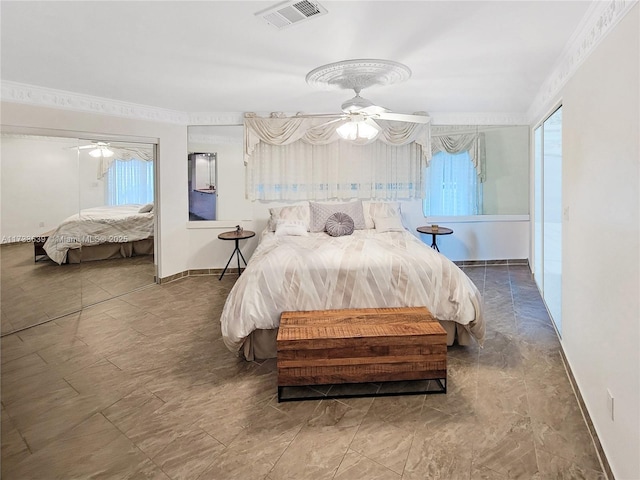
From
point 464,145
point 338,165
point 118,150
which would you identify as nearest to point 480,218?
point 464,145

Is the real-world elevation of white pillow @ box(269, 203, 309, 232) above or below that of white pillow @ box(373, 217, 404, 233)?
above

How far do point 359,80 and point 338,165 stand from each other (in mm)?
2176

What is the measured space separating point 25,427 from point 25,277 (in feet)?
7.01

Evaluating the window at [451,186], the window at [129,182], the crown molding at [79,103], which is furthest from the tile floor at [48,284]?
the window at [451,186]

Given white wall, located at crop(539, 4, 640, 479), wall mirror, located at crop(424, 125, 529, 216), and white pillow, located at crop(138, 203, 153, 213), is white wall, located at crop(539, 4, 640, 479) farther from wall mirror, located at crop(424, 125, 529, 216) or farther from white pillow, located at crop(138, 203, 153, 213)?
white pillow, located at crop(138, 203, 153, 213)

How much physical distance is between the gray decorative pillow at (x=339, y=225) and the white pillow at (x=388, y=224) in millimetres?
372

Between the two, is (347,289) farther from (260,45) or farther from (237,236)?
(237,236)

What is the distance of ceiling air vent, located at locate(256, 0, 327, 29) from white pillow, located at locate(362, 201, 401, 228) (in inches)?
111

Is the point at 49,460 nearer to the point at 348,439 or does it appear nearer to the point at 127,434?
the point at 127,434

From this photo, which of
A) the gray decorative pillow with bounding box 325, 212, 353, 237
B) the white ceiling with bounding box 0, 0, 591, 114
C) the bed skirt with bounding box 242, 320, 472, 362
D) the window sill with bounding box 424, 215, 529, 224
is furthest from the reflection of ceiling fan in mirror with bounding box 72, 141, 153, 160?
the window sill with bounding box 424, 215, 529, 224

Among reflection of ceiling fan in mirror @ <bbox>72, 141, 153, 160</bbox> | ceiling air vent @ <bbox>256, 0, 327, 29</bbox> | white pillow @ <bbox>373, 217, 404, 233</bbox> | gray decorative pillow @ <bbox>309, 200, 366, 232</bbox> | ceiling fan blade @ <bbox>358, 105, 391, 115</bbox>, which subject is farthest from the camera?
gray decorative pillow @ <bbox>309, 200, 366, 232</bbox>

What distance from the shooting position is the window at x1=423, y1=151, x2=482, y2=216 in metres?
5.26

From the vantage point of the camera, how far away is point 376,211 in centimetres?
477

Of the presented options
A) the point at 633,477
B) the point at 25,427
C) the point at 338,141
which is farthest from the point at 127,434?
the point at 338,141
